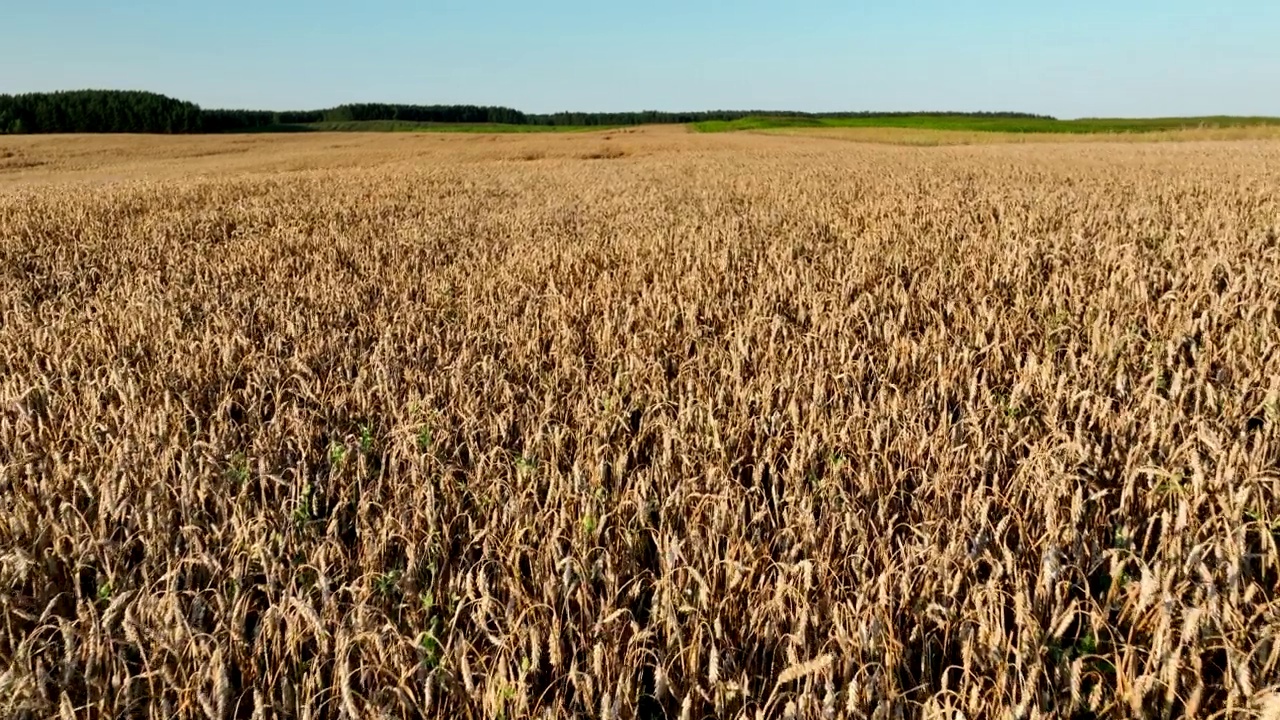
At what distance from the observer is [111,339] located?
405cm

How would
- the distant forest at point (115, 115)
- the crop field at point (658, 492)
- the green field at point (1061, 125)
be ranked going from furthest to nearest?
the distant forest at point (115, 115) < the green field at point (1061, 125) < the crop field at point (658, 492)

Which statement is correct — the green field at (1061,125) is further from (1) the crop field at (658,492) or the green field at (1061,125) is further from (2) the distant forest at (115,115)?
(1) the crop field at (658,492)

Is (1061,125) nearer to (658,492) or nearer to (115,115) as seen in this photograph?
(658,492)

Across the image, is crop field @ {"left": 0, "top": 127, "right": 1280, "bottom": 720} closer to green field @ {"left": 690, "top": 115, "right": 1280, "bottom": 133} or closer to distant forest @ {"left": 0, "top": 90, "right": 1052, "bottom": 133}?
green field @ {"left": 690, "top": 115, "right": 1280, "bottom": 133}

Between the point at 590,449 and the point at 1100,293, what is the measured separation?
10.6 ft

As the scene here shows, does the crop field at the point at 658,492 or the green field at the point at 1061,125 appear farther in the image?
the green field at the point at 1061,125

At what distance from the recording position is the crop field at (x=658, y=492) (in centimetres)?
155

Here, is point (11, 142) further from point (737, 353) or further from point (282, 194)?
point (737, 353)

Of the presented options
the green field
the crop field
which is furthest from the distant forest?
the crop field

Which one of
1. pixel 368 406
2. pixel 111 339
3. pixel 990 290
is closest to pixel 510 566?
pixel 368 406

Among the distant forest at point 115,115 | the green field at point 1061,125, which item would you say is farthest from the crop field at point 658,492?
the distant forest at point 115,115

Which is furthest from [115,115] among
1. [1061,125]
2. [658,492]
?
[658,492]

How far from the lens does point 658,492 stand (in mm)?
2299

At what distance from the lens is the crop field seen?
155 cm
